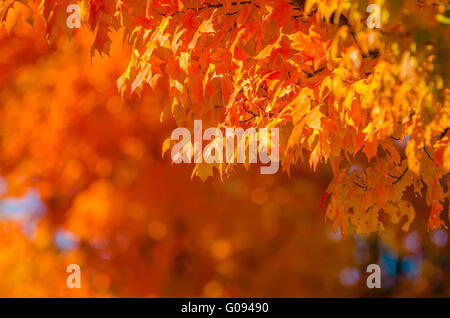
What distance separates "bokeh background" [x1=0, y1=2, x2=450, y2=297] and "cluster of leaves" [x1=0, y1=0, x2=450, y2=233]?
362cm

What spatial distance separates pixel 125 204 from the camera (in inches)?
321

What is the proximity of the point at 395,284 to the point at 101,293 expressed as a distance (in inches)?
216

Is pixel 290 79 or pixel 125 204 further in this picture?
pixel 125 204

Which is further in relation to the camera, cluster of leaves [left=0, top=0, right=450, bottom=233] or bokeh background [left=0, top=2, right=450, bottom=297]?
bokeh background [left=0, top=2, right=450, bottom=297]

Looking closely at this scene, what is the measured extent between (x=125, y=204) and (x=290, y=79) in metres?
4.79

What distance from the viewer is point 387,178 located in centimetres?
426

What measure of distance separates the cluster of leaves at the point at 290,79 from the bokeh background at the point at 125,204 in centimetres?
362

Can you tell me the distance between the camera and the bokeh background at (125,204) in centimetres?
805

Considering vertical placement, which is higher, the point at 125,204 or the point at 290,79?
the point at 125,204

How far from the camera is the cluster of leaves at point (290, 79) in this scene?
328cm

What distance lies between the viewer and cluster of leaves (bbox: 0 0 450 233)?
3283 mm

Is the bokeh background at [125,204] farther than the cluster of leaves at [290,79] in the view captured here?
Yes
